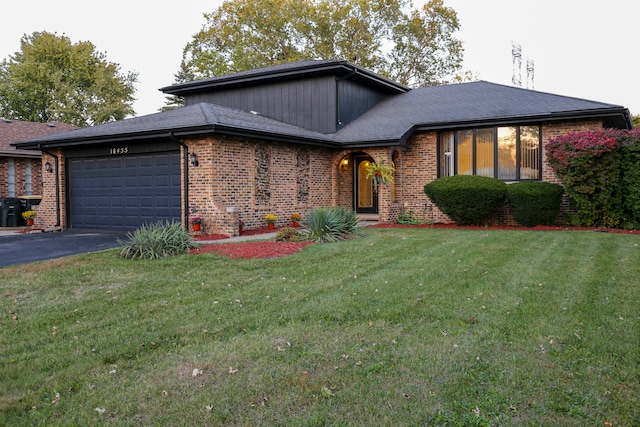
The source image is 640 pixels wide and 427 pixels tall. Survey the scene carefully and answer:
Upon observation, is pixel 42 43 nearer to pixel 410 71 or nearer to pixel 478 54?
pixel 410 71

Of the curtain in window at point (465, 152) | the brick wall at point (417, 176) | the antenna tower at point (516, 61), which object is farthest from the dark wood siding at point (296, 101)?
the antenna tower at point (516, 61)

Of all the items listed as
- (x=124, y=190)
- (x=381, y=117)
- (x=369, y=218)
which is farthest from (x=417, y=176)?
(x=124, y=190)

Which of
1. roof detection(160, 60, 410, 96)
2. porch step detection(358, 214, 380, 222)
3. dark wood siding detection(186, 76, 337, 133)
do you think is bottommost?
porch step detection(358, 214, 380, 222)

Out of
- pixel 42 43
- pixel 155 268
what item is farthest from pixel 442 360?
pixel 42 43

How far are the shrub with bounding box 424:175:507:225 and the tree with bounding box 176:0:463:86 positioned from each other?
2077cm

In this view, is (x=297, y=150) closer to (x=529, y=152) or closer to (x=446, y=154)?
(x=446, y=154)

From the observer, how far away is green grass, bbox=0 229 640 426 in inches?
113

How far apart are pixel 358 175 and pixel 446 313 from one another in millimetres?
12486

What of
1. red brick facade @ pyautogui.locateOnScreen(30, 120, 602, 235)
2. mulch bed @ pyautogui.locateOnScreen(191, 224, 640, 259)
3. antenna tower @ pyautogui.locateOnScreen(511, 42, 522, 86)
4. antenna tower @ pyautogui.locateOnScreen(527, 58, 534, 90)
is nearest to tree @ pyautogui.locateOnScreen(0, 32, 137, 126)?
red brick facade @ pyautogui.locateOnScreen(30, 120, 602, 235)

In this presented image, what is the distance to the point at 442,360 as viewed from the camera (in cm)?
356

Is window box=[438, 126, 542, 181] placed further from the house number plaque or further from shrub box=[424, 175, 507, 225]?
the house number plaque

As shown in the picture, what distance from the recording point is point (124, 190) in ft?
44.6

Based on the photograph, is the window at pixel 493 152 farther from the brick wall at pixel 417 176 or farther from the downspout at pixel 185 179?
the downspout at pixel 185 179

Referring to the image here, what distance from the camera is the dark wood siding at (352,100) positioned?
16.8 m
